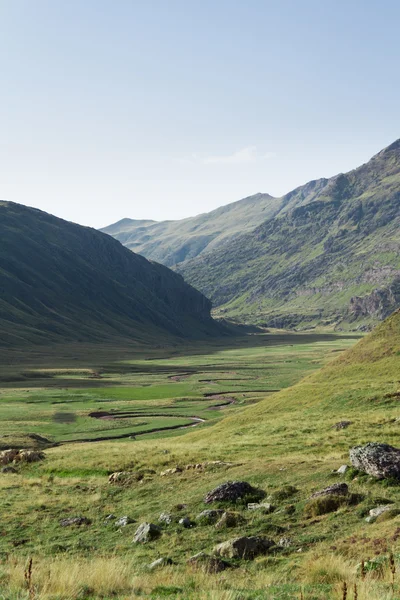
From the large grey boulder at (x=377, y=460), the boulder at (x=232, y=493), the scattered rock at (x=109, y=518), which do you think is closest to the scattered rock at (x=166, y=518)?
the boulder at (x=232, y=493)

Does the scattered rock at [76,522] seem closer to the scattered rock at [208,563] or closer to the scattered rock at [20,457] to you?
the scattered rock at [208,563]

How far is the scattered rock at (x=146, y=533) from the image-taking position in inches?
896

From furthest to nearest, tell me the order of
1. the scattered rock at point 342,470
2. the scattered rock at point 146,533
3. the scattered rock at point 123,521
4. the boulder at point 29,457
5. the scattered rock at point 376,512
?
1. the boulder at point 29,457
2. the scattered rock at point 342,470
3. the scattered rock at point 123,521
4. the scattered rock at point 146,533
5. the scattered rock at point 376,512

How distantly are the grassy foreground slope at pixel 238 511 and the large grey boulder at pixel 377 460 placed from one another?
682mm

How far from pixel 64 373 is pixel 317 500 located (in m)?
152

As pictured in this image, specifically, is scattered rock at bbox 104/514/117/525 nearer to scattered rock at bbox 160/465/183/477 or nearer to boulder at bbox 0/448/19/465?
scattered rock at bbox 160/465/183/477

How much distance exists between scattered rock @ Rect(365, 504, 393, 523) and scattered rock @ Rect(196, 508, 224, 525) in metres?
6.97

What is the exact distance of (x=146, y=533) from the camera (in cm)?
2289

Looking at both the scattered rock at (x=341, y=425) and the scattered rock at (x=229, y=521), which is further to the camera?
the scattered rock at (x=341, y=425)

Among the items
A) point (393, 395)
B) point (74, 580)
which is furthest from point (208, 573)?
point (393, 395)

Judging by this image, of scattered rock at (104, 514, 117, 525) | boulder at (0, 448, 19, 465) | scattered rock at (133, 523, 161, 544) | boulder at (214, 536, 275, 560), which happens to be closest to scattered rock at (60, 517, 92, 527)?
scattered rock at (104, 514, 117, 525)

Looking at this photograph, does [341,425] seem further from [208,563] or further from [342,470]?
[208,563]

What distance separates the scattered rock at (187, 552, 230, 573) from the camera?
17.1m

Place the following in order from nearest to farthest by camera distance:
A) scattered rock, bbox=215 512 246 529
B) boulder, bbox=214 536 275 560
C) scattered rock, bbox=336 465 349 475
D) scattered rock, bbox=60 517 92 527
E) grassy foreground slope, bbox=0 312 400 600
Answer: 1. grassy foreground slope, bbox=0 312 400 600
2. boulder, bbox=214 536 275 560
3. scattered rock, bbox=215 512 246 529
4. scattered rock, bbox=336 465 349 475
5. scattered rock, bbox=60 517 92 527
